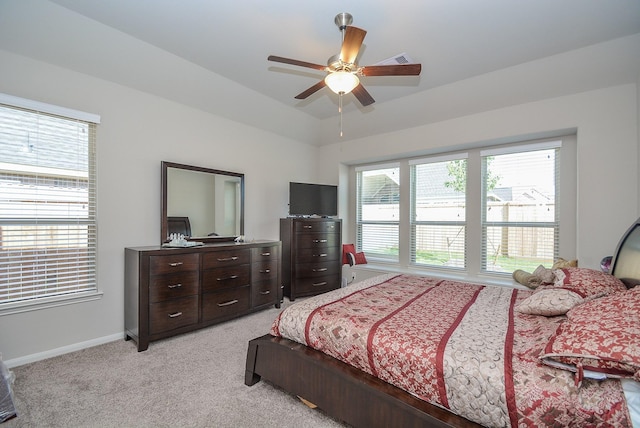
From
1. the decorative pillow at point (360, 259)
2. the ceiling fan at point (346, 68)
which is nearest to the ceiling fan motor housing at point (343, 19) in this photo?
the ceiling fan at point (346, 68)

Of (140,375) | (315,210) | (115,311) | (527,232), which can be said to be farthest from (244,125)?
(527,232)

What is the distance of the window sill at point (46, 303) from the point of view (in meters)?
2.41

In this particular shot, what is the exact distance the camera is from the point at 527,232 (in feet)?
12.7

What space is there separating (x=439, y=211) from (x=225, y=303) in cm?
340

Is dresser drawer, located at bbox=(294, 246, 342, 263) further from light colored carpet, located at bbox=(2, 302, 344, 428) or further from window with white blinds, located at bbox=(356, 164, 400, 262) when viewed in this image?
light colored carpet, located at bbox=(2, 302, 344, 428)

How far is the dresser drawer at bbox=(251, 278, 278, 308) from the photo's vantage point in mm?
3686

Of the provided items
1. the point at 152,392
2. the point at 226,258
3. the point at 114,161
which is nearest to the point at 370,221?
the point at 226,258

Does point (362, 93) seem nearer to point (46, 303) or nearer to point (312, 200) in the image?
point (312, 200)

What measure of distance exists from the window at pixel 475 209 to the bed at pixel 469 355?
1.48m

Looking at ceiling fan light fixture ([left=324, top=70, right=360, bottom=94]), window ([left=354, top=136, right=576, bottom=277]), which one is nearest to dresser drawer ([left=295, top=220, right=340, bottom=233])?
window ([left=354, top=136, right=576, bottom=277])

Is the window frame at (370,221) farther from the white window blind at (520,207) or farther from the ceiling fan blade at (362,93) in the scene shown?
the ceiling fan blade at (362,93)

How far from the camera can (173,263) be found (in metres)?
2.93

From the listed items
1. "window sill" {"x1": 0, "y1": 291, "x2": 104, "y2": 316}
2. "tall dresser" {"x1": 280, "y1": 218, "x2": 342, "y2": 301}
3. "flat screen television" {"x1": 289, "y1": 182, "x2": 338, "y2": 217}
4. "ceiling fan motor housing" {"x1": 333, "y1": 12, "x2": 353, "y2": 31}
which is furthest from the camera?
"flat screen television" {"x1": 289, "y1": 182, "x2": 338, "y2": 217}

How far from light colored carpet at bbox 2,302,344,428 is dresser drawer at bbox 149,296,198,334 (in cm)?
19
